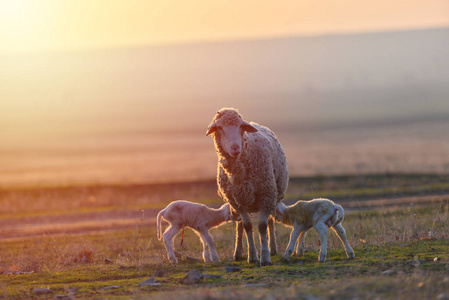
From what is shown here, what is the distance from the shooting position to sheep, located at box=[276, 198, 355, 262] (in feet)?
44.5

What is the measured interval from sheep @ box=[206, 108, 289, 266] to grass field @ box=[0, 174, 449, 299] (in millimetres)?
1103

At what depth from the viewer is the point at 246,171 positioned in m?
13.7

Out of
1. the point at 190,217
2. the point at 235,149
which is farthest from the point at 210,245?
the point at 235,149

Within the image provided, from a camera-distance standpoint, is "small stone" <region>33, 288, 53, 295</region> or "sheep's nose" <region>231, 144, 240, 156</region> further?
"sheep's nose" <region>231, 144, 240, 156</region>

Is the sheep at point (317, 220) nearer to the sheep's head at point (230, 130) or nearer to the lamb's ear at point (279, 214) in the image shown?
the lamb's ear at point (279, 214)

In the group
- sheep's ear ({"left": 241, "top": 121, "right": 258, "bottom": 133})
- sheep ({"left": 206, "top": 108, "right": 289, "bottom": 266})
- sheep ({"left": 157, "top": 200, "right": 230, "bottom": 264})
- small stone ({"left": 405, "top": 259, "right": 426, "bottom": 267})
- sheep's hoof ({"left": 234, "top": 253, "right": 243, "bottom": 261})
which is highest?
sheep's ear ({"left": 241, "top": 121, "right": 258, "bottom": 133})

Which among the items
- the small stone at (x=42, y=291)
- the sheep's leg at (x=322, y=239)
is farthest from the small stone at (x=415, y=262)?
the small stone at (x=42, y=291)

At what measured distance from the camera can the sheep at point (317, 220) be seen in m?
13.6

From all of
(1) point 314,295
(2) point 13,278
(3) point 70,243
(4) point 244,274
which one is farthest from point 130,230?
(1) point 314,295

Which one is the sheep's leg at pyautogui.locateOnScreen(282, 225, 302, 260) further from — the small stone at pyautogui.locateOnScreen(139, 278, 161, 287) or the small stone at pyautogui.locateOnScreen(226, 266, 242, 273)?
the small stone at pyautogui.locateOnScreen(139, 278, 161, 287)

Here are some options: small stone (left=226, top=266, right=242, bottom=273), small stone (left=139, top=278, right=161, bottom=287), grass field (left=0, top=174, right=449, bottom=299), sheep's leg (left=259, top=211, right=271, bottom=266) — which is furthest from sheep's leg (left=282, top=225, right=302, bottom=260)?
small stone (left=139, top=278, right=161, bottom=287)

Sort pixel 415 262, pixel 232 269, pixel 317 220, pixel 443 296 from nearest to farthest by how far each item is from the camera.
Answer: pixel 443 296, pixel 415 262, pixel 232 269, pixel 317 220

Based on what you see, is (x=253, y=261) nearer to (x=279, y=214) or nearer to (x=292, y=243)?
(x=292, y=243)

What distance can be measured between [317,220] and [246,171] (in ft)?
6.14
